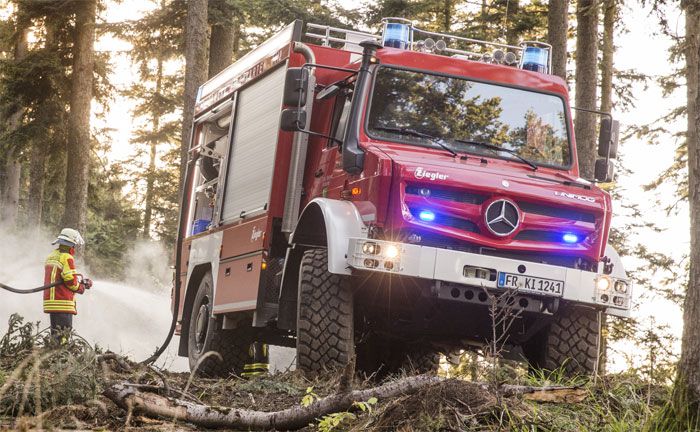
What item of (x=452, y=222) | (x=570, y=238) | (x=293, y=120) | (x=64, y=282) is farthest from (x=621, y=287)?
(x=64, y=282)

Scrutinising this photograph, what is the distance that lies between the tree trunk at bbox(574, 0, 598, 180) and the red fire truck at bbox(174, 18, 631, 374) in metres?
6.30

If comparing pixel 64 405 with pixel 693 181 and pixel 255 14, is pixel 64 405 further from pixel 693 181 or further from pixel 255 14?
pixel 255 14

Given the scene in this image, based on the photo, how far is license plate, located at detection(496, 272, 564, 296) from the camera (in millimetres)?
8484

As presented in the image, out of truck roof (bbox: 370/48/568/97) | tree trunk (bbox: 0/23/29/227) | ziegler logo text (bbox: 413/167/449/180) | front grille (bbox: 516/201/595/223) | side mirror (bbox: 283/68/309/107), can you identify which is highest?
tree trunk (bbox: 0/23/29/227)

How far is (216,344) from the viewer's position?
12.1 m

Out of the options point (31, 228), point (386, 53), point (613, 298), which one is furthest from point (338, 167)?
point (31, 228)

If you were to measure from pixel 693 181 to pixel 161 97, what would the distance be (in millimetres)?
27543

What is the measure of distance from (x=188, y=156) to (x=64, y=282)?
94.8 inches

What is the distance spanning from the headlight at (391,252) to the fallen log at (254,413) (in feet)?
6.92

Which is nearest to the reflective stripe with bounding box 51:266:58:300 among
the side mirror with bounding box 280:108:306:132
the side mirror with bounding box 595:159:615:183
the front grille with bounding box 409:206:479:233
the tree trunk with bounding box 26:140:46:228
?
the side mirror with bounding box 280:108:306:132

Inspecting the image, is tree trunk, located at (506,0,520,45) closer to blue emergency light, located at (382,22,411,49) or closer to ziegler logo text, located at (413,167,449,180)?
blue emergency light, located at (382,22,411,49)

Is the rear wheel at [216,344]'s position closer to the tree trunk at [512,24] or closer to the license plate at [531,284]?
the license plate at [531,284]

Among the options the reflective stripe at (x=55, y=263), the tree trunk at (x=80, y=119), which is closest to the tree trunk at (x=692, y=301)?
the reflective stripe at (x=55, y=263)

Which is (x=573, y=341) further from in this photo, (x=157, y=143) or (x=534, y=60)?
(x=157, y=143)
